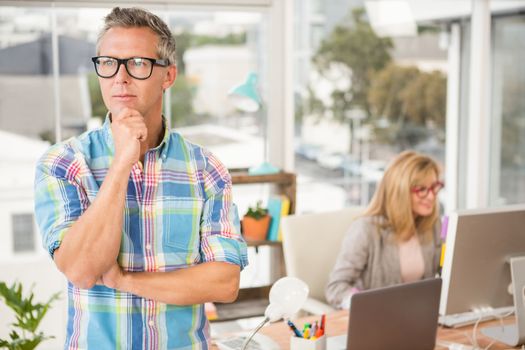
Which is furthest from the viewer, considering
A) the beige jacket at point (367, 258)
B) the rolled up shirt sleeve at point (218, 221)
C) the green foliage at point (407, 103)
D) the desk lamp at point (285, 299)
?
the green foliage at point (407, 103)

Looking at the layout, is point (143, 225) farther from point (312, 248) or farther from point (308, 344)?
point (312, 248)

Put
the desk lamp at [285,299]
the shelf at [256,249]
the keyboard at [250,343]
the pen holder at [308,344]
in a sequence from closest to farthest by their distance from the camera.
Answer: the desk lamp at [285,299], the pen holder at [308,344], the keyboard at [250,343], the shelf at [256,249]

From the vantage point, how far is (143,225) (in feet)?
5.25

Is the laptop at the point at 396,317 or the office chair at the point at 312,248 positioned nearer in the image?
the laptop at the point at 396,317

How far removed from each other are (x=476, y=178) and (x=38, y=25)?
3309mm

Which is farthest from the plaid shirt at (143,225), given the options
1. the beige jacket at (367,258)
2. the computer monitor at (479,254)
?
the beige jacket at (367,258)

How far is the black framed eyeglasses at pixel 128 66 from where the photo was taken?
1541 mm

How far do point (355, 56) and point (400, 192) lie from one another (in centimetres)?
269

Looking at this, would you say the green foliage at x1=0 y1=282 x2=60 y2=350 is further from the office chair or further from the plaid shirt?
the office chair

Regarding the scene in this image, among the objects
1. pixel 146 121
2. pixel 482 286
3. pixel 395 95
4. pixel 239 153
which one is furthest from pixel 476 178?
pixel 146 121

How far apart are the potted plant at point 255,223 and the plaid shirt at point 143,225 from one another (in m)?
2.48

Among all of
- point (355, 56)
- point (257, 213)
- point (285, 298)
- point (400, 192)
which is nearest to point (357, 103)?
point (355, 56)

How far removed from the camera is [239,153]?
4.72 meters

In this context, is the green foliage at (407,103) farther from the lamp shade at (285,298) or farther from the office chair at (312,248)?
the lamp shade at (285,298)
